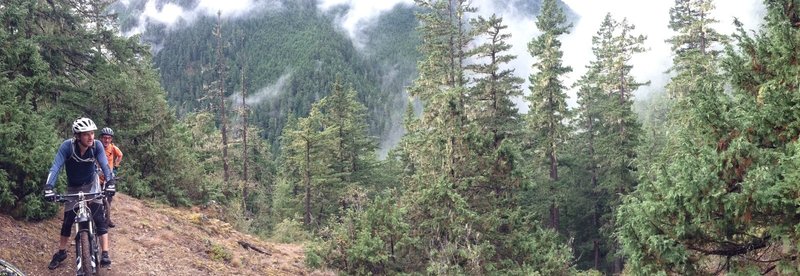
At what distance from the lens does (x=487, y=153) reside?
41.7 ft

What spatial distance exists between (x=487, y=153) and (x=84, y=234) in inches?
342

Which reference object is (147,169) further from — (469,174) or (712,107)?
(712,107)

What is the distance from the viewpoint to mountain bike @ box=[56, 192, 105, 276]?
644 centimetres

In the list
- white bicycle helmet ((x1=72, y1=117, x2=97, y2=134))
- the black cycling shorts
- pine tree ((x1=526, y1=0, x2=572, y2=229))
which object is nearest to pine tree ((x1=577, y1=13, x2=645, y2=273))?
pine tree ((x1=526, y1=0, x2=572, y2=229))

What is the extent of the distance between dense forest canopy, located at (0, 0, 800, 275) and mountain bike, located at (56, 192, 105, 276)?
7.70 ft

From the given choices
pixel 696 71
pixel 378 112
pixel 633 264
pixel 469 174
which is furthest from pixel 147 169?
pixel 378 112

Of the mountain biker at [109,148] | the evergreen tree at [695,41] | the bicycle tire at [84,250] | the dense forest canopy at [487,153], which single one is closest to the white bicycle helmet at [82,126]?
the bicycle tire at [84,250]

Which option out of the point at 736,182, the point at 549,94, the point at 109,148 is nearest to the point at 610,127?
the point at 549,94

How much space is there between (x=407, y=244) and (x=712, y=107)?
6.57 meters

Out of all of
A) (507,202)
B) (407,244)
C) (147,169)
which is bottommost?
(407,244)

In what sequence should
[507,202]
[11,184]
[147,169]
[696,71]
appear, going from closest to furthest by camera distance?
[11,184] → [507,202] → [147,169] → [696,71]

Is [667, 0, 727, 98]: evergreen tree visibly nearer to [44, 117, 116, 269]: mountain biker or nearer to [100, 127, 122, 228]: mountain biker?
[100, 127, 122, 228]: mountain biker

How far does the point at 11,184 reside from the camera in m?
8.12

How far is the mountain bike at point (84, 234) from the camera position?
644 centimetres
